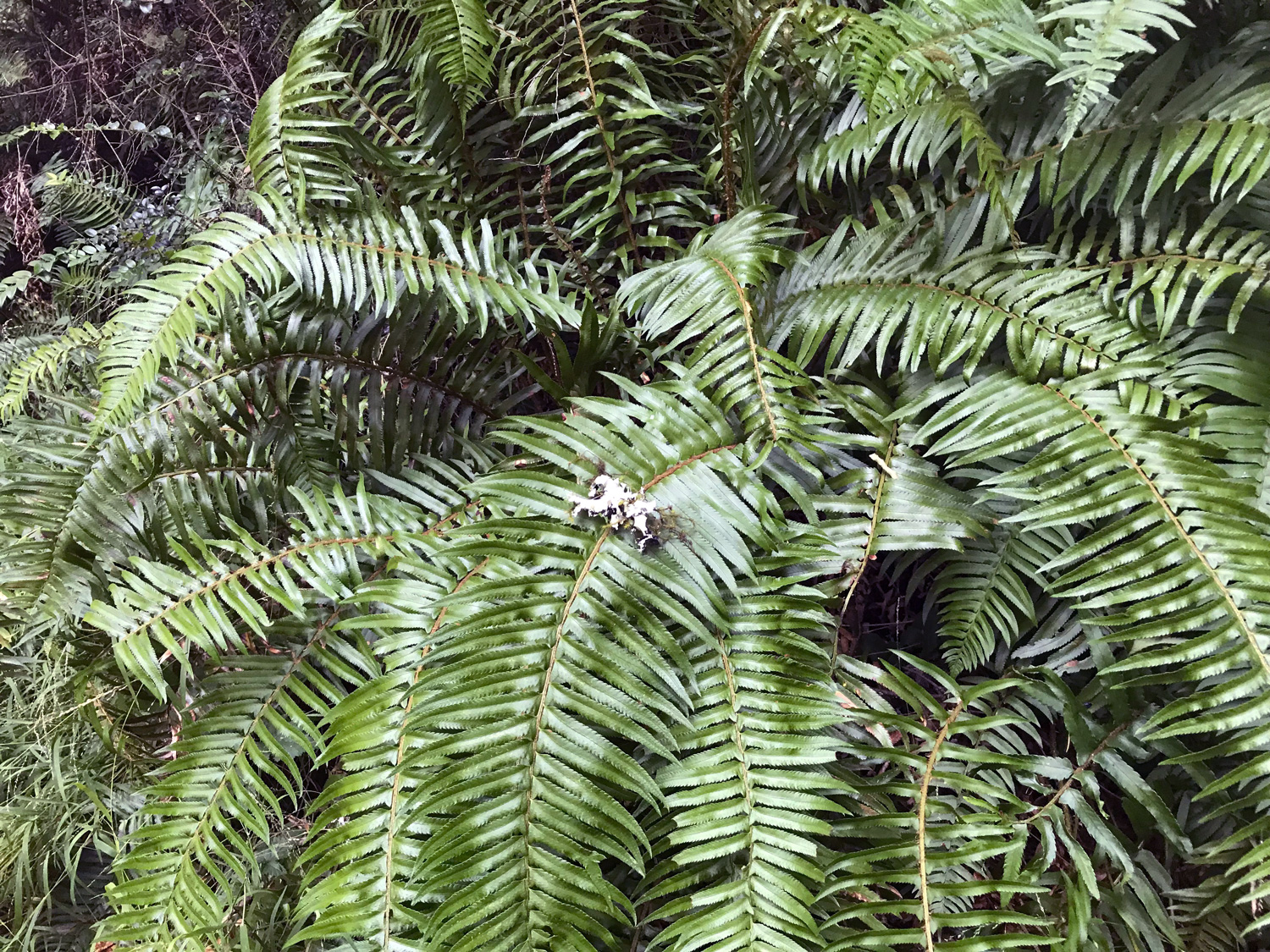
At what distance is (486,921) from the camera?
3.39 feet

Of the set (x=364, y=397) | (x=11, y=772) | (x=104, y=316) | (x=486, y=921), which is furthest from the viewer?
(x=104, y=316)

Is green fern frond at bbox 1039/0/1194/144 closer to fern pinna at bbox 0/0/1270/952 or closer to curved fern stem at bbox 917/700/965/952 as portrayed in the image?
fern pinna at bbox 0/0/1270/952

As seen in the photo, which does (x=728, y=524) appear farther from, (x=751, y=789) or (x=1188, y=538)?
(x=1188, y=538)

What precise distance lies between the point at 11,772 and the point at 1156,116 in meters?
3.14

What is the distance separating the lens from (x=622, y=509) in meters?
1.16

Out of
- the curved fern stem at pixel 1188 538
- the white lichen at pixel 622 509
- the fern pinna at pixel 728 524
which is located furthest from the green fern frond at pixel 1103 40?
the white lichen at pixel 622 509

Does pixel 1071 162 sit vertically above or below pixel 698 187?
above

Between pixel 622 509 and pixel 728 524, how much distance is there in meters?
0.18

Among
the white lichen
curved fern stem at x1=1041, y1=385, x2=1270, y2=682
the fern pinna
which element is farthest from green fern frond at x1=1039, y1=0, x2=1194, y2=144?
the white lichen

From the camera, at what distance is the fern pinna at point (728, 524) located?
1080mm

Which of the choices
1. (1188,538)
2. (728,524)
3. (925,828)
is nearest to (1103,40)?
(1188,538)

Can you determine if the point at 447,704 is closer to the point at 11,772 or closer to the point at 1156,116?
the point at 1156,116

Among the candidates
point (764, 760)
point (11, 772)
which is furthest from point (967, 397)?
point (11, 772)

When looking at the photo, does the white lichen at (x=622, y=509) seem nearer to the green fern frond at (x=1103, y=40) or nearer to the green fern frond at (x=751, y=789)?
the green fern frond at (x=751, y=789)
